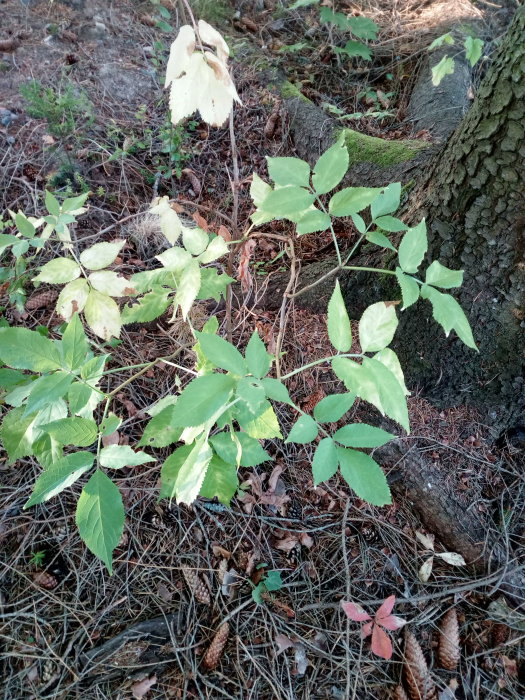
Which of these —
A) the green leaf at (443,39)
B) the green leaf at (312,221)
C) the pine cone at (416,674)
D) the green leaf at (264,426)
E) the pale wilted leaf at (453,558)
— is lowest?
the pine cone at (416,674)

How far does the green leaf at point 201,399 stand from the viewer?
29.7 inches

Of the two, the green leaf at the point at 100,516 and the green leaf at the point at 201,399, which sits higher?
the green leaf at the point at 201,399

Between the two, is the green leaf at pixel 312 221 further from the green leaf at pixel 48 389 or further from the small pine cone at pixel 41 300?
the small pine cone at pixel 41 300

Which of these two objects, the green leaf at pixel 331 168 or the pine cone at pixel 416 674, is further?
the pine cone at pixel 416 674

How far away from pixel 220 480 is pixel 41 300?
1.13m

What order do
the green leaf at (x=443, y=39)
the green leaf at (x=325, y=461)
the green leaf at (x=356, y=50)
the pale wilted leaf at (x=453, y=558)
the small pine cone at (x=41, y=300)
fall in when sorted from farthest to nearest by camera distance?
the green leaf at (x=356, y=50) → the green leaf at (x=443, y=39) → the small pine cone at (x=41, y=300) → the pale wilted leaf at (x=453, y=558) → the green leaf at (x=325, y=461)

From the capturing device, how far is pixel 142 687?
45.9 inches

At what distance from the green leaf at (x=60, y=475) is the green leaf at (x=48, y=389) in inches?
4.7

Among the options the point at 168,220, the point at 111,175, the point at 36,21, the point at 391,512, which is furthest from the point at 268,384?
the point at 36,21

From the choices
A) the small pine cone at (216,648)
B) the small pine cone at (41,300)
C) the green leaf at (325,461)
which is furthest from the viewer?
the small pine cone at (41,300)

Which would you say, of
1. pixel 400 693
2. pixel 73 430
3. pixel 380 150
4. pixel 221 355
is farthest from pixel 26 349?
pixel 380 150

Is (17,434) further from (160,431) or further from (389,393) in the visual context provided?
(389,393)

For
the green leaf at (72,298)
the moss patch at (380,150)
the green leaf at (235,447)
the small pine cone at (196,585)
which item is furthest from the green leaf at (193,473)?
the moss patch at (380,150)

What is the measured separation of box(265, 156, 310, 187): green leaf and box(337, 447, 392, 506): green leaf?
61 cm
